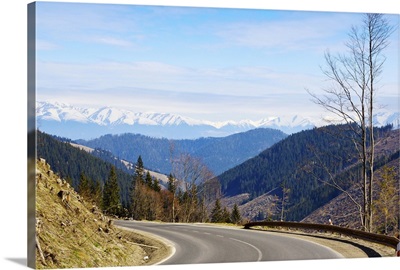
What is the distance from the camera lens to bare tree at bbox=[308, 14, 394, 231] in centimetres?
2061

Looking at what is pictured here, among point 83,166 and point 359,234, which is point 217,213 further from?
point 83,166

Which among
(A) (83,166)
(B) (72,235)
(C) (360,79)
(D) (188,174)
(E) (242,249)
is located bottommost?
(E) (242,249)

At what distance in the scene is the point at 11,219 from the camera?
17.2m

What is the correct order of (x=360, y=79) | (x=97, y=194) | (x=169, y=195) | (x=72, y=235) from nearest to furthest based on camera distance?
(x=72, y=235), (x=360, y=79), (x=97, y=194), (x=169, y=195)

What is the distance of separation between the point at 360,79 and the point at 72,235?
446 inches

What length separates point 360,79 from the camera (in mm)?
22000

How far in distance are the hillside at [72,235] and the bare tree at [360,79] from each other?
7930 mm

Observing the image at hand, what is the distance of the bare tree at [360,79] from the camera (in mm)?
20609

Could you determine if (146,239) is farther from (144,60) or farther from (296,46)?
(296,46)

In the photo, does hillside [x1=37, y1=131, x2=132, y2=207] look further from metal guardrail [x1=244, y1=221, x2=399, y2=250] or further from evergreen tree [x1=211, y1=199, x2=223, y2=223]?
metal guardrail [x1=244, y1=221, x2=399, y2=250]

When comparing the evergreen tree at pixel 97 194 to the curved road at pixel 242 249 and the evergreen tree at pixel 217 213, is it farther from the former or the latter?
the curved road at pixel 242 249

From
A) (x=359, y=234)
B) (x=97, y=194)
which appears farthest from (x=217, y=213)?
(x=359, y=234)

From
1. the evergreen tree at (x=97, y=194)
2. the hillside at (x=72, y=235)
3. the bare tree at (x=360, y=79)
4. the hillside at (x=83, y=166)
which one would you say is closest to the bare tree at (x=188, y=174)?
the evergreen tree at (x=97, y=194)

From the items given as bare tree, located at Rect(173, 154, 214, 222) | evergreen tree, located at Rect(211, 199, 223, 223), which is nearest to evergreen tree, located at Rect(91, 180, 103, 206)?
bare tree, located at Rect(173, 154, 214, 222)
